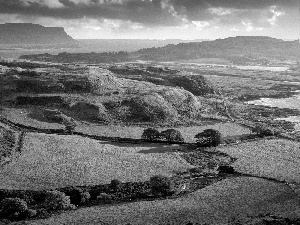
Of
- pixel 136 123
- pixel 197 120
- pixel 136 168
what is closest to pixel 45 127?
pixel 136 123

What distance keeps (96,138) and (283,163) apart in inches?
1264

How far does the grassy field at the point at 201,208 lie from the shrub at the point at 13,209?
1952mm

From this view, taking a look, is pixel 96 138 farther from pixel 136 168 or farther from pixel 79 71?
pixel 79 71

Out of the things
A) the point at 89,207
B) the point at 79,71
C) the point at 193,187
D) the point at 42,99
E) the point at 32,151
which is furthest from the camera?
the point at 79,71

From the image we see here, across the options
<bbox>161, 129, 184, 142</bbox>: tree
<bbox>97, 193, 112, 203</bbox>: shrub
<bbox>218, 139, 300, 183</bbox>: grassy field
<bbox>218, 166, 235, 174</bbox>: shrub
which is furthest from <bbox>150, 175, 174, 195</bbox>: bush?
<bbox>161, 129, 184, 142</bbox>: tree

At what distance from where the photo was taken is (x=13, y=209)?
118 feet

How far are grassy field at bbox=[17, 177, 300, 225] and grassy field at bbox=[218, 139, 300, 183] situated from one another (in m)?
5.14

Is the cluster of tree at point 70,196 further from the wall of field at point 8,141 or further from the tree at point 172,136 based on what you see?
the tree at point 172,136

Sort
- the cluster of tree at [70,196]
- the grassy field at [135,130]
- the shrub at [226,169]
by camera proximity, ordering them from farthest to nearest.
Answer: the grassy field at [135,130]
the shrub at [226,169]
the cluster of tree at [70,196]

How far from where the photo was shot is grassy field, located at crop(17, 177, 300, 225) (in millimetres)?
35438

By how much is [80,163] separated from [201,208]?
2024 cm

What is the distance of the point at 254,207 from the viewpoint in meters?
38.6

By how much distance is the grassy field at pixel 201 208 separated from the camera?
116 feet

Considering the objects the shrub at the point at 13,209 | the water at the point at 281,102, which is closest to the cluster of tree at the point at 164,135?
the shrub at the point at 13,209
